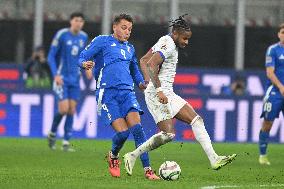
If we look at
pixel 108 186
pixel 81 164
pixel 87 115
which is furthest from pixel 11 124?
pixel 108 186

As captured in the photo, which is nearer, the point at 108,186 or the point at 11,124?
the point at 108,186

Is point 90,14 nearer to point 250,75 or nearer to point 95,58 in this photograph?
point 250,75

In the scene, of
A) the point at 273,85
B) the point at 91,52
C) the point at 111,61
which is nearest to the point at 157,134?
the point at 111,61

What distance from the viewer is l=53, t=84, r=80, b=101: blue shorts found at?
1984 centimetres

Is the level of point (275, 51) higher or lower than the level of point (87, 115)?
higher

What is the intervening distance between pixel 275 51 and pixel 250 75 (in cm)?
786

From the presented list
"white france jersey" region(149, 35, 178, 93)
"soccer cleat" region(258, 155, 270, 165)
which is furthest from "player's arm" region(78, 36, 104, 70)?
"soccer cleat" region(258, 155, 270, 165)

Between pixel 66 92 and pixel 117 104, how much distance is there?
629 cm

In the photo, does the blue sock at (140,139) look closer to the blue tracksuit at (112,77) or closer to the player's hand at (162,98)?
the blue tracksuit at (112,77)

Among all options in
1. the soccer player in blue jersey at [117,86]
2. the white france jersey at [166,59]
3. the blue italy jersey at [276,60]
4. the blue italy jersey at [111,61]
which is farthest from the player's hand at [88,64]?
the blue italy jersey at [276,60]

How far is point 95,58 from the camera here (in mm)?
13992

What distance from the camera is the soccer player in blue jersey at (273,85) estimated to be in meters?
17.5

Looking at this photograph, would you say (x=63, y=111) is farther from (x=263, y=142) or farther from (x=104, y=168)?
(x=104, y=168)

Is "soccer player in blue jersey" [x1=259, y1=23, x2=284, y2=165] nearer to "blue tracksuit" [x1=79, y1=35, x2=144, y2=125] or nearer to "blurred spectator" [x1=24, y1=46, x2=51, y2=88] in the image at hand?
"blue tracksuit" [x1=79, y1=35, x2=144, y2=125]
